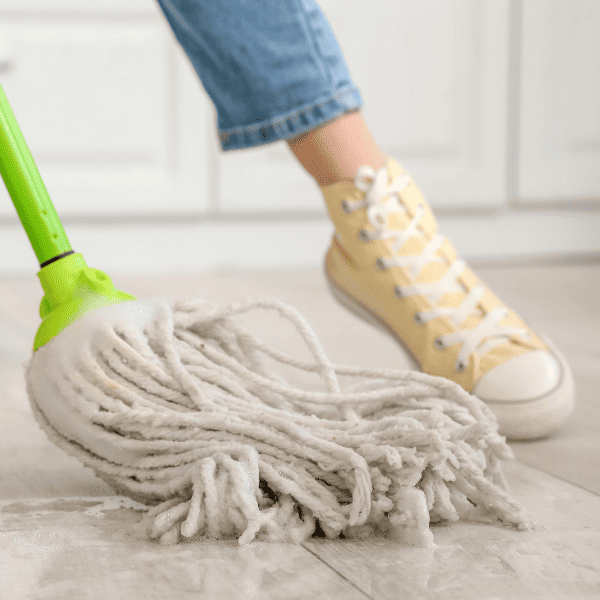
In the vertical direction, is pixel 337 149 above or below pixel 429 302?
above

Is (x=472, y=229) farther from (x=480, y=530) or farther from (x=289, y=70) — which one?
(x=480, y=530)

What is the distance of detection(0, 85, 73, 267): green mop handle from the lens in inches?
22.6

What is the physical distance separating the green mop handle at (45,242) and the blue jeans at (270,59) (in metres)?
0.21

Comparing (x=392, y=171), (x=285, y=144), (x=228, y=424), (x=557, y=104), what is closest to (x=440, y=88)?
(x=557, y=104)

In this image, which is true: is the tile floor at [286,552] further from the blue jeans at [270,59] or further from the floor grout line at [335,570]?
the blue jeans at [270,59]

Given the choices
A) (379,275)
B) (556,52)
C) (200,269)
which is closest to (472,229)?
(556,52)

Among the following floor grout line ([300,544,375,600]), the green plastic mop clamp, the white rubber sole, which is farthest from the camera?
the white rubber sole

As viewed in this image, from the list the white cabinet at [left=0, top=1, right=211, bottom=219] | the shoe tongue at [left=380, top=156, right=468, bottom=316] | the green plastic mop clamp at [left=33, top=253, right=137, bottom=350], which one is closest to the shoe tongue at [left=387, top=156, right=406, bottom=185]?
the shoe tongue at [left=380, top=156, right=468, bottom=316]

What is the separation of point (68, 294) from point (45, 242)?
40 mm

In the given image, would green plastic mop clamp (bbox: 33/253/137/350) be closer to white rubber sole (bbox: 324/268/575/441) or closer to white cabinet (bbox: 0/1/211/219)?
white rubber sole (bbox: 324/268/575/441)

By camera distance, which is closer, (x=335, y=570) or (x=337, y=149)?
(x=335, y=570)

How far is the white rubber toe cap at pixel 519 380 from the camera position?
0.70 meters

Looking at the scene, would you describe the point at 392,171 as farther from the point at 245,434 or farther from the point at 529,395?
the point at 245,434

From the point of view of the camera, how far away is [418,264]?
2.48ft
